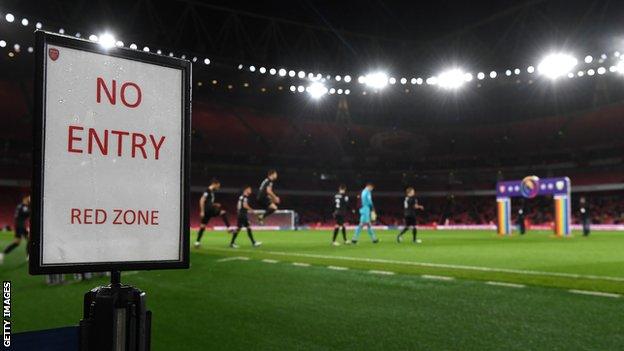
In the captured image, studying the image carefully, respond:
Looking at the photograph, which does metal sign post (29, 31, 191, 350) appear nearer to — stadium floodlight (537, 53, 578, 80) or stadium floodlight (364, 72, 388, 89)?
stadium floodlight (537, 53, 578, 80)

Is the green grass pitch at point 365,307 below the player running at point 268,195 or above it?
below

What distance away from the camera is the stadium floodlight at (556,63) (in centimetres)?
3244

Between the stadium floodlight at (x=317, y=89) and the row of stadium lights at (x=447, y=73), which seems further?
the stadium floodlight at (x=317, y=89)

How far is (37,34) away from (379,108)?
166 feet

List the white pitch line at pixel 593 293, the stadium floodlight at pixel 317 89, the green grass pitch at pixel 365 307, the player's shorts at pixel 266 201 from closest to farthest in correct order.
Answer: the green grass pitch at pixel 365 307, the white pitch line at pixel 593 293, the player's shorts at pixel 266 201, the stadium floodlight at pixel 317 89

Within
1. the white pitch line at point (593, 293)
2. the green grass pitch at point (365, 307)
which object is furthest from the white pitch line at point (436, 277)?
the white pitch line at point (593, 293)

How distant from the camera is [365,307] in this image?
17.8 feet

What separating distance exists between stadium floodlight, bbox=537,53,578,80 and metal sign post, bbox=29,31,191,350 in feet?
112

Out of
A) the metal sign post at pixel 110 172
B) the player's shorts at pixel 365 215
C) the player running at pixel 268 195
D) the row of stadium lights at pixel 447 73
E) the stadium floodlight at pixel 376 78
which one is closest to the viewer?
the metal sign post at pixel 110 172

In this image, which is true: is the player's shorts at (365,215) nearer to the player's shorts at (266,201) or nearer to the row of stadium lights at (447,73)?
the player's shorts at (266,201)

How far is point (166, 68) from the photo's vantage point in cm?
186

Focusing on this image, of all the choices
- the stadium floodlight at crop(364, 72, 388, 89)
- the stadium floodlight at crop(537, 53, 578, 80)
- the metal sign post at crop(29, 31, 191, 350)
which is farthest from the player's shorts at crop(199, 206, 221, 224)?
the stadium floodlight at crop(537, 53, 578, 80)

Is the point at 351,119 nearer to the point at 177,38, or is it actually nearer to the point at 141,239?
the point at 177,38

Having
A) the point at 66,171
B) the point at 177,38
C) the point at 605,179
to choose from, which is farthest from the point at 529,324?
the point at 605,179
